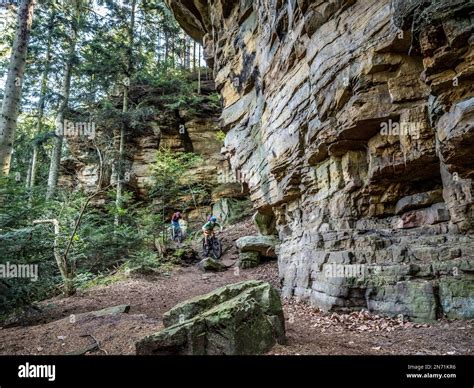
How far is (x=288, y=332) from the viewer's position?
17.3 ft

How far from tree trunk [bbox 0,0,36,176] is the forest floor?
12.5 ft

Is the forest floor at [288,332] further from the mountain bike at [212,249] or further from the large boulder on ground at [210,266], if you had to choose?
A: the mountain bike at [212,249]

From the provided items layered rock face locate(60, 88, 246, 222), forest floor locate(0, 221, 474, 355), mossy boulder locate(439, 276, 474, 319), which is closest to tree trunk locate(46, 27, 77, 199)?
layered rock face locate(60, 88, 246, 222)

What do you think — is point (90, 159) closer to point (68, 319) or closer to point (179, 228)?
point (179, 228)

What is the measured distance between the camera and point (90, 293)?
9336 mm

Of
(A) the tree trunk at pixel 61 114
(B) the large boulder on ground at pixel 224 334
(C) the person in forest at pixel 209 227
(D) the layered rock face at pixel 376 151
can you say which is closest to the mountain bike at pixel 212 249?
(C) the person in forest at pixel 209 227

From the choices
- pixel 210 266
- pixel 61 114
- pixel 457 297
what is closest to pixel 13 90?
pixel 210 266

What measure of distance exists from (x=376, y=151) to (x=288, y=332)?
509 centimetres

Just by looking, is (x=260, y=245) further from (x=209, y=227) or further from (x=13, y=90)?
(x=13, y=90)

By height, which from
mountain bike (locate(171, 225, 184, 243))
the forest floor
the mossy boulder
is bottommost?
the forest floor

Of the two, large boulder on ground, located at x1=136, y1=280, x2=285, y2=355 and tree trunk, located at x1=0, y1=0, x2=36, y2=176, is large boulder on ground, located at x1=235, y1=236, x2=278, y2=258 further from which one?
tree trunk, located at x1=0, y1=0, x2=36, y2=176

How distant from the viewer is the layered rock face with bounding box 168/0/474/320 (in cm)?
572

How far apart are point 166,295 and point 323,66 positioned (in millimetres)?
8810

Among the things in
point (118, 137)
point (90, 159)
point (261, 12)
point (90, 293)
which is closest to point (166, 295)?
point (90, 293)
